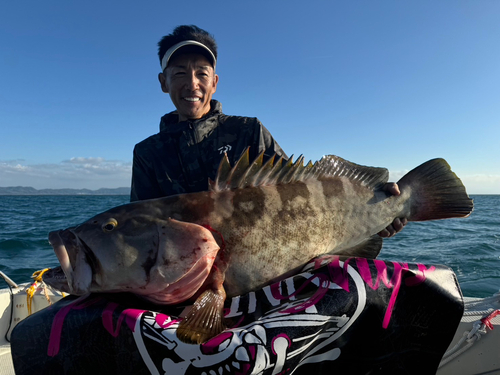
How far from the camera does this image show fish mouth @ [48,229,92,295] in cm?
189

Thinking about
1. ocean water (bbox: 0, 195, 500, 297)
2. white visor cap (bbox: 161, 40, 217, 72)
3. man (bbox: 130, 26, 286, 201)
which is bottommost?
ocean water (bbox: 0, 195, 500, 297)

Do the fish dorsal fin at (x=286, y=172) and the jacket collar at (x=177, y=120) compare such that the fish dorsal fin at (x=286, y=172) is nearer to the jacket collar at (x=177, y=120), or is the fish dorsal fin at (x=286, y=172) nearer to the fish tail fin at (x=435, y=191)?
the fish tail fin at (x=435, y=191)

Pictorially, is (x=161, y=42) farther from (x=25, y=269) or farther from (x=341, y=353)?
(x=25, y=269)

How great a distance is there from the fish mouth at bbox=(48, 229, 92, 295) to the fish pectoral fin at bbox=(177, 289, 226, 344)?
67 centimetres

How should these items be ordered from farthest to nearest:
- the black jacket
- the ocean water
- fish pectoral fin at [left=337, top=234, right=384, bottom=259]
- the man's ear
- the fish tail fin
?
the ocean water
the man's ear
the black jacket
the fish tail fin
fish pectoral fin at [left=337, top=234, right=384, bottom=259]

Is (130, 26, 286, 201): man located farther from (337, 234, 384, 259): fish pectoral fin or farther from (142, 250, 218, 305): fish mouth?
(142, 250, 218, 305): fish mouth

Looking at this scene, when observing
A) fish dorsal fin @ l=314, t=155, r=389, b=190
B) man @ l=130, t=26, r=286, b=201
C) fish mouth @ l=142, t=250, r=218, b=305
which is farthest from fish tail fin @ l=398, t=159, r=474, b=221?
fish mouth @ l=142, t=250, r=218, b=305

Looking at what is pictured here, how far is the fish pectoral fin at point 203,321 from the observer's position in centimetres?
162

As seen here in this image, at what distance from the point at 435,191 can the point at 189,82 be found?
2560 millimetres

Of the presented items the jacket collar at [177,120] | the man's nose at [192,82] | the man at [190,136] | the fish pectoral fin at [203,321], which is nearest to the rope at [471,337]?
the fish pectoral fin at [203,321]

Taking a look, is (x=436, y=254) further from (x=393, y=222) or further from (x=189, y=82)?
(x=189, y=82)

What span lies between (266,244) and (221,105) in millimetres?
2097

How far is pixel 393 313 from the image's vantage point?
183cm

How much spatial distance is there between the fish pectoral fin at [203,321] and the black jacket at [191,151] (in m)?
1.60
